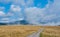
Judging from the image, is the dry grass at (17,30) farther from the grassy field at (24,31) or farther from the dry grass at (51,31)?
the dry grass at (51,31)

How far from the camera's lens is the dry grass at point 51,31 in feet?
10.0

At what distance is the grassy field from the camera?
9.94 feet

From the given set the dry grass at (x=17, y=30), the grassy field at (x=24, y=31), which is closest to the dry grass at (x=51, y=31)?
the grassy field at (x=24, y=31)

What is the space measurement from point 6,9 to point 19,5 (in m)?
0.28

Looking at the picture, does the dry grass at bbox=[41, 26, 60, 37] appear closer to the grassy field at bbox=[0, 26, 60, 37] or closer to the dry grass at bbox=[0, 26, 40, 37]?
the grassy field at bbox=[0, 26, 60, 37]

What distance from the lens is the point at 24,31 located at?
3062mm

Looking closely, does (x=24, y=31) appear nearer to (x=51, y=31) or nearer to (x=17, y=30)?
(x=17, y=30)

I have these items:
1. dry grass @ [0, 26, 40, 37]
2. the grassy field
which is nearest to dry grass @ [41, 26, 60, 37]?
the grassy field

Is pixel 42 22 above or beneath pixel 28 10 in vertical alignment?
beneath

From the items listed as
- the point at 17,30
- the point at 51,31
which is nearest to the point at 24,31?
the point at 17,30

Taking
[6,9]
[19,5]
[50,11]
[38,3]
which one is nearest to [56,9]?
[50,11]

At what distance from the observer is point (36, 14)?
3.14 metres

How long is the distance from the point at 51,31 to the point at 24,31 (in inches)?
21.8

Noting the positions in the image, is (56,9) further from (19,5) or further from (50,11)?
(19,5)
